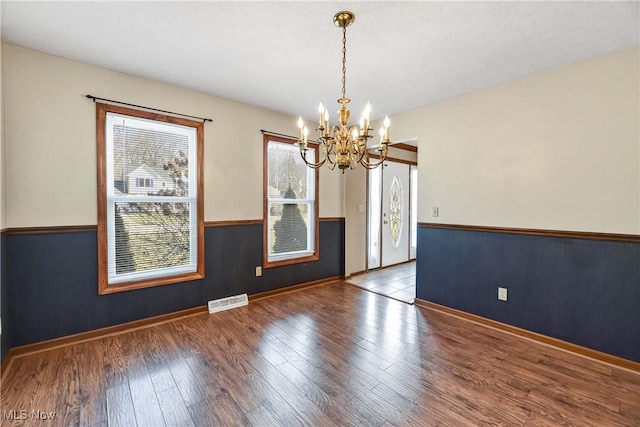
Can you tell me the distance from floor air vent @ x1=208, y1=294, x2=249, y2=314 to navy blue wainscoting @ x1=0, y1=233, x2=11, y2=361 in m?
1.58

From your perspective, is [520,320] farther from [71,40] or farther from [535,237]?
[71,40]

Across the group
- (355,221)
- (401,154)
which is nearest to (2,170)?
(355,221)

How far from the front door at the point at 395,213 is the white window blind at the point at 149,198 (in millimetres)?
3503

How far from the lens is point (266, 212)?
3754 millimetres

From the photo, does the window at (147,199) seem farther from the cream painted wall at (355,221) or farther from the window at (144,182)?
the cream painted wall at (355,221)

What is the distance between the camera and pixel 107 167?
105 inches

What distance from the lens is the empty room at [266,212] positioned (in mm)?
1830

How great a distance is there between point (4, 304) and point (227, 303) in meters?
1.83

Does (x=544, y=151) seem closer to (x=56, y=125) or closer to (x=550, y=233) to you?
(x=550, y=233)

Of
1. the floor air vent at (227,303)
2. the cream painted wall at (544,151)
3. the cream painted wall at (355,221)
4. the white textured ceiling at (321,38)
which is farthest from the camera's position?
the cream painted wall at (355,221)

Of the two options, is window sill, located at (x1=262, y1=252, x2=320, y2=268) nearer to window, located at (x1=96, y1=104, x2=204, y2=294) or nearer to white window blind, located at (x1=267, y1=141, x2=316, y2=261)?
white window blind, located at (x1=267, y1=141, x2=316, y2=261)

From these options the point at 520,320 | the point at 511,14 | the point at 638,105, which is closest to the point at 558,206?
the point at 638,105

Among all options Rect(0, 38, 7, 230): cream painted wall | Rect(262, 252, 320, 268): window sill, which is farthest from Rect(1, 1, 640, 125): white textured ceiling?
Rect(262, 252, 320, 268): window sill

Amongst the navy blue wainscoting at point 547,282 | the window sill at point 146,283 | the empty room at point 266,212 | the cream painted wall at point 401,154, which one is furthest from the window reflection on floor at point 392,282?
the window sill at point 146,283
